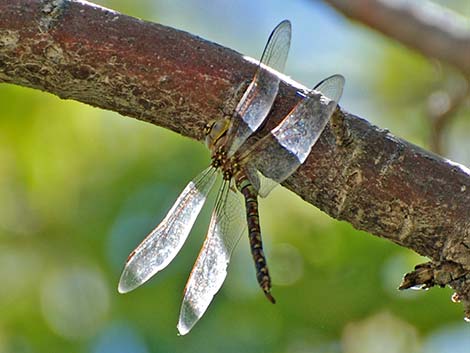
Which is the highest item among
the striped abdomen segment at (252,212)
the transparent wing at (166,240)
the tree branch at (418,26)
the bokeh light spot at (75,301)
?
the tree branch at (418,26)

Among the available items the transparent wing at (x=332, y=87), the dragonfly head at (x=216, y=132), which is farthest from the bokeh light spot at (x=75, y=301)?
the transparent wing at (x=332, y=87)

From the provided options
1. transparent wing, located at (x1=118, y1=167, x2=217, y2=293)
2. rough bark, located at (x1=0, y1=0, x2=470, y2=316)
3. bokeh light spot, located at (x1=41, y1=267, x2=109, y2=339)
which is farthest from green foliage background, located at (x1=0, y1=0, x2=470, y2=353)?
rough bark, located at (x1=0, y1=0, x2=470, y2=316)

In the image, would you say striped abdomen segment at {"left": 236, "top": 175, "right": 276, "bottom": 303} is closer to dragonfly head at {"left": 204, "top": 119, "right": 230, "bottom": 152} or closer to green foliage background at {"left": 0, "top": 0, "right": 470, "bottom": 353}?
dragonfly head at {"left": 204, "top": 119, "right": 230, "bottom": 152}

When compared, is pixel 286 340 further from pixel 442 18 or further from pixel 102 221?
pixel 442 18

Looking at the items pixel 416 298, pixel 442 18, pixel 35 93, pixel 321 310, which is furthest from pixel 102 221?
pixel 442 18

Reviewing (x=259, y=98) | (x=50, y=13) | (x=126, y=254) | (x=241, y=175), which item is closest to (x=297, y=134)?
(x=259, y=98)

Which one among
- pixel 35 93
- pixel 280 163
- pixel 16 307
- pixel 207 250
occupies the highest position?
pixel 280 163

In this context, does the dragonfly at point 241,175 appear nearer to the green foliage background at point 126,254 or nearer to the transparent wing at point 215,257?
the transparent wing at point 215,257
